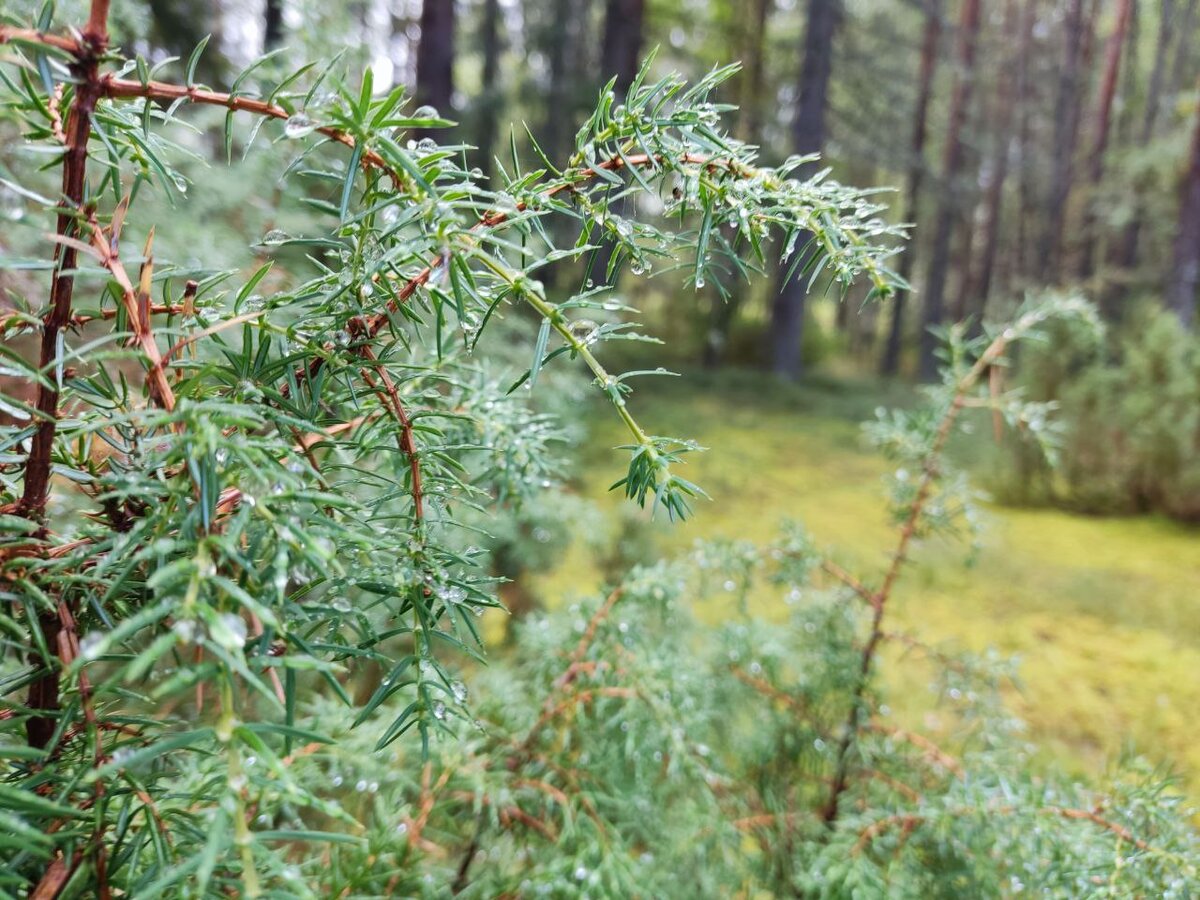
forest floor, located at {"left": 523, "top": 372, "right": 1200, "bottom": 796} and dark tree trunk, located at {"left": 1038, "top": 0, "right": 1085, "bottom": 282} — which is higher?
dark tree trunk, located at {"left": 1038, "top": 0, "right": 1085, "bottom": 282}

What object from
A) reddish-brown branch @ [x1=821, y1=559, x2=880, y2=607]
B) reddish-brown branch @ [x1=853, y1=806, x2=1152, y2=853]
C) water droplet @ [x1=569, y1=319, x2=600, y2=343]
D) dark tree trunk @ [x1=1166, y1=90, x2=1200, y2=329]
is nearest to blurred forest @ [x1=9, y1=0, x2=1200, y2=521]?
dark tree trunk @ [x1=1166, y1=90, x2=1200, y2=329]

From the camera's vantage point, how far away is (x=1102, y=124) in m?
5.67

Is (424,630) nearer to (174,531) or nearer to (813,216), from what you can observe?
(174,531)

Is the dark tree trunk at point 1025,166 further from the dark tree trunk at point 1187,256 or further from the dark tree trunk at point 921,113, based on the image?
the dark tree trunk at point 1187,256

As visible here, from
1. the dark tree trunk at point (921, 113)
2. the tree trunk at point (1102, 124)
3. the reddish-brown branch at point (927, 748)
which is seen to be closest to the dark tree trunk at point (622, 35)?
the tree trunk at point (1102, 124)

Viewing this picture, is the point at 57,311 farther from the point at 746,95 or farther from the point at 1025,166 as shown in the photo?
the point at 1025,166

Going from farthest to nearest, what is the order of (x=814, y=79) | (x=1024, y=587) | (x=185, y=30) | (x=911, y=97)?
(x=911, y=97)
(x=814, y=79)
(x=185, y=30)
(x=1024, y=587)

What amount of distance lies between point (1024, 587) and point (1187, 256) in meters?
2.80

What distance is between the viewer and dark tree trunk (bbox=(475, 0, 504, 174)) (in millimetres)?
6344

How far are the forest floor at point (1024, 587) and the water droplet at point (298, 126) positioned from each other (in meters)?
1.08

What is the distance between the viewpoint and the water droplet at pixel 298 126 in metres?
0.38

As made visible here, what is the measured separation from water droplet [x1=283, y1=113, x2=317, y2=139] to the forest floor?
3.53 feet

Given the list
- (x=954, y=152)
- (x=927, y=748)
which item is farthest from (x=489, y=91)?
(x=927, y=748)

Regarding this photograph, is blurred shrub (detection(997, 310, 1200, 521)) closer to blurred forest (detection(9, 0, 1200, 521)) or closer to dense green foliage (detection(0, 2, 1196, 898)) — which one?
blurred forest (detection(9, 0, 1200, 521))
